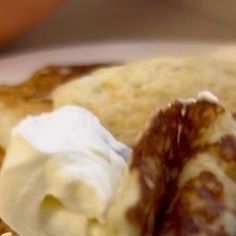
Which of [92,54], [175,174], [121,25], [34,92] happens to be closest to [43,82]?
[34,92]

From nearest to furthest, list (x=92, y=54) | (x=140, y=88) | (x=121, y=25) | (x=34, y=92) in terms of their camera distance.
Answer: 1. (x=140, y=88)
2. (x=34, y=92)
3. (x=92, y=54)
4. (x=121, y=25)

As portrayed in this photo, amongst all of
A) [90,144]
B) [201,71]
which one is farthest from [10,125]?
[90,144]

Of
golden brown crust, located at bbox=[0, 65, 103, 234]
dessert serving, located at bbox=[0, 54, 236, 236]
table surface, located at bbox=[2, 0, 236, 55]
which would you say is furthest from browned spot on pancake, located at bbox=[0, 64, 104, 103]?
dessert serving, located at bbox=[0, 54, 236, 236]

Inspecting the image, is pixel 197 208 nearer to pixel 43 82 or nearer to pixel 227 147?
pixel 227 147

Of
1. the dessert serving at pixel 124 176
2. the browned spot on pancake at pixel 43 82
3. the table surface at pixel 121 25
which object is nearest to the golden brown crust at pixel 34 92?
the browned spot on pancake at pixel 43 82

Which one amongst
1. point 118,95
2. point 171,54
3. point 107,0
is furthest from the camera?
point 107,0

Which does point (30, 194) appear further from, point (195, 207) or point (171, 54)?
point (171, 54)
